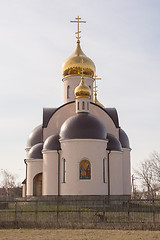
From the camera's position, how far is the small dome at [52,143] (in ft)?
73.2

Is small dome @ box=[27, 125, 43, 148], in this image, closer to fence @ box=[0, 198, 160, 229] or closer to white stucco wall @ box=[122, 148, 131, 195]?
white stucco wall @ box=[122, 148, 131, 195]

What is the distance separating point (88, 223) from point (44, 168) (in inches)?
423

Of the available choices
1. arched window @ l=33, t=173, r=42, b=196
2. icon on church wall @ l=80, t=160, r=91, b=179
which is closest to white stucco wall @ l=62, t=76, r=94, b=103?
arched window @ l=33, t=173, r=42, b=196

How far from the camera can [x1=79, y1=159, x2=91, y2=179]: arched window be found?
20939 millimetres

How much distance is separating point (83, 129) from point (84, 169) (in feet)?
7.65

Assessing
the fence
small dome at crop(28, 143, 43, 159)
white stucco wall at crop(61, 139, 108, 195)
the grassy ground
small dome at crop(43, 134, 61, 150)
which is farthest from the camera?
small dome at crop(28, 143, 43, 159)

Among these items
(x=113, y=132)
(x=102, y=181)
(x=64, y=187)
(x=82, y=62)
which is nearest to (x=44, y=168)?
(x=64, y=187)

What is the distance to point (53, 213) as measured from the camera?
13016 mm

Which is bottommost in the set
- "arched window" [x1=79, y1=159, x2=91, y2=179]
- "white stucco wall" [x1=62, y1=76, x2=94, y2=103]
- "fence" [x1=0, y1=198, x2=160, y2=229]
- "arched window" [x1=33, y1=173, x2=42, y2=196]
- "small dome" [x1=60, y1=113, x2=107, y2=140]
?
"fence" [x1=0, y1=198, x2=160, y2=229]

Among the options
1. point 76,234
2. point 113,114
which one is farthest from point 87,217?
point 113,114

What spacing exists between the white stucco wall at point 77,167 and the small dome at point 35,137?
6343mm

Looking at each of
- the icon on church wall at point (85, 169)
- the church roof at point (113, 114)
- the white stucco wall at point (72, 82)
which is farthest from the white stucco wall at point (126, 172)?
the white stucco wall at point (72, 82)

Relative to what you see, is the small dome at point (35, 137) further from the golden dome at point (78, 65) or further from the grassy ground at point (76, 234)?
the grassy ground at point (76, 234)

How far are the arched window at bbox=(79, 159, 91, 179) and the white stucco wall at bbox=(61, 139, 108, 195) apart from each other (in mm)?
197
